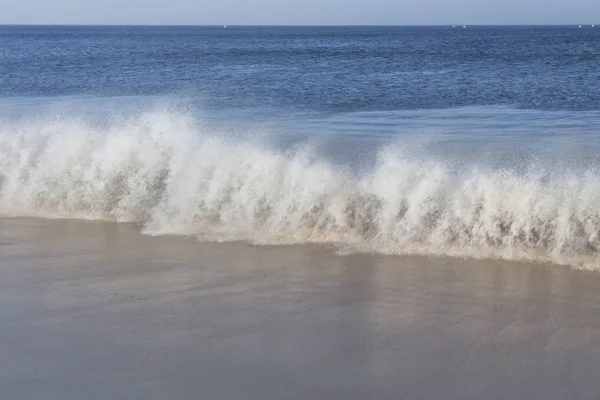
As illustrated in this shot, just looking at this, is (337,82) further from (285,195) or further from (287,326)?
(287,326)

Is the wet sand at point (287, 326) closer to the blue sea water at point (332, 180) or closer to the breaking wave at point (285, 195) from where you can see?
the breaking wave at point (285, 195)

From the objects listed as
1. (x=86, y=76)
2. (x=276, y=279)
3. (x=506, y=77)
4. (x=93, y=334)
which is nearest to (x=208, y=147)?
(x=276, y=279)

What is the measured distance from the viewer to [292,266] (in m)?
7.41

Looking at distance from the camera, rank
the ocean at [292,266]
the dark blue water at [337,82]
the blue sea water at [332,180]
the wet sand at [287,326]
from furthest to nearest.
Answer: the dark blue water at [337,82] < the blue sea water at [332,180] < the ocean at [292,266] < the wet sand at [287,326]

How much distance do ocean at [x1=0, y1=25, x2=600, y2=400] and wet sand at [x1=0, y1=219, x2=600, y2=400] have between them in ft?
0.06

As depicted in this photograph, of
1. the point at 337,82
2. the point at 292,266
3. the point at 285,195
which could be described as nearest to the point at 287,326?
the point at 292,266

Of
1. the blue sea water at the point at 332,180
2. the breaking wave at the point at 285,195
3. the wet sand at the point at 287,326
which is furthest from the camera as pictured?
the blue sea water at the point at 332,180

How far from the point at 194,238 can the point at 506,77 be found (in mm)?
26921

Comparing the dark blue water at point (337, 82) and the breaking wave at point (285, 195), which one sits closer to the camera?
the breaking wave at point (285, 195)

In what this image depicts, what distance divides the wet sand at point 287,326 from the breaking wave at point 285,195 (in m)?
0.60

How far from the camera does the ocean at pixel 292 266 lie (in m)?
5.02

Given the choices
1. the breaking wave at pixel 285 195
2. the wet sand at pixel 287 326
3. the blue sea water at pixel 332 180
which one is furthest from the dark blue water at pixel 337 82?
the wet sand at pixel 287 326

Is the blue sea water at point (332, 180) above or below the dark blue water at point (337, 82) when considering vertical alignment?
above

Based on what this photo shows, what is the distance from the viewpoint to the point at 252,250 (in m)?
8.02
